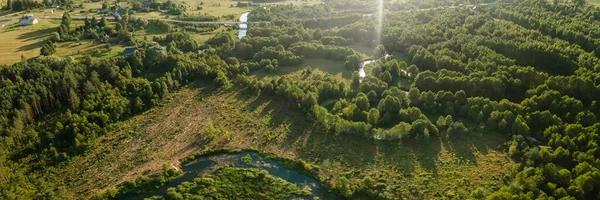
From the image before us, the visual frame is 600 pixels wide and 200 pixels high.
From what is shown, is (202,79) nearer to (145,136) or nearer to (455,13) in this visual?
(145,136)

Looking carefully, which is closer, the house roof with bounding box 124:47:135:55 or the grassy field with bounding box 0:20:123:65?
the grassy field with bounding box 0:20:123:65

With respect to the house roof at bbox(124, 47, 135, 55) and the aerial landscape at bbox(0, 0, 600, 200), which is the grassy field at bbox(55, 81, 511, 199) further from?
the house roof at bbox(124, 47, 135, 55)

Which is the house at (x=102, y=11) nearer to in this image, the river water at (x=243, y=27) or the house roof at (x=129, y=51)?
the river water at (x=243, y=27)

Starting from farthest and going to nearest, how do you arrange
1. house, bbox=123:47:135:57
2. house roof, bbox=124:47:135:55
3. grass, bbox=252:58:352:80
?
house roof, bbox=124:47:135:55
house, bbox=123:47:135:57
grass, bbox=252:58:352:80

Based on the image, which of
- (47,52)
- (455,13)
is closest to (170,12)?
(47,52)

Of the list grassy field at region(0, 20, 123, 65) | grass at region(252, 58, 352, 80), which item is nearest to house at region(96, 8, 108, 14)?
grassy field at region(0, 20, 123, 65)

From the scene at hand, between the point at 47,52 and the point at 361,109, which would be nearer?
the point at 361,109
